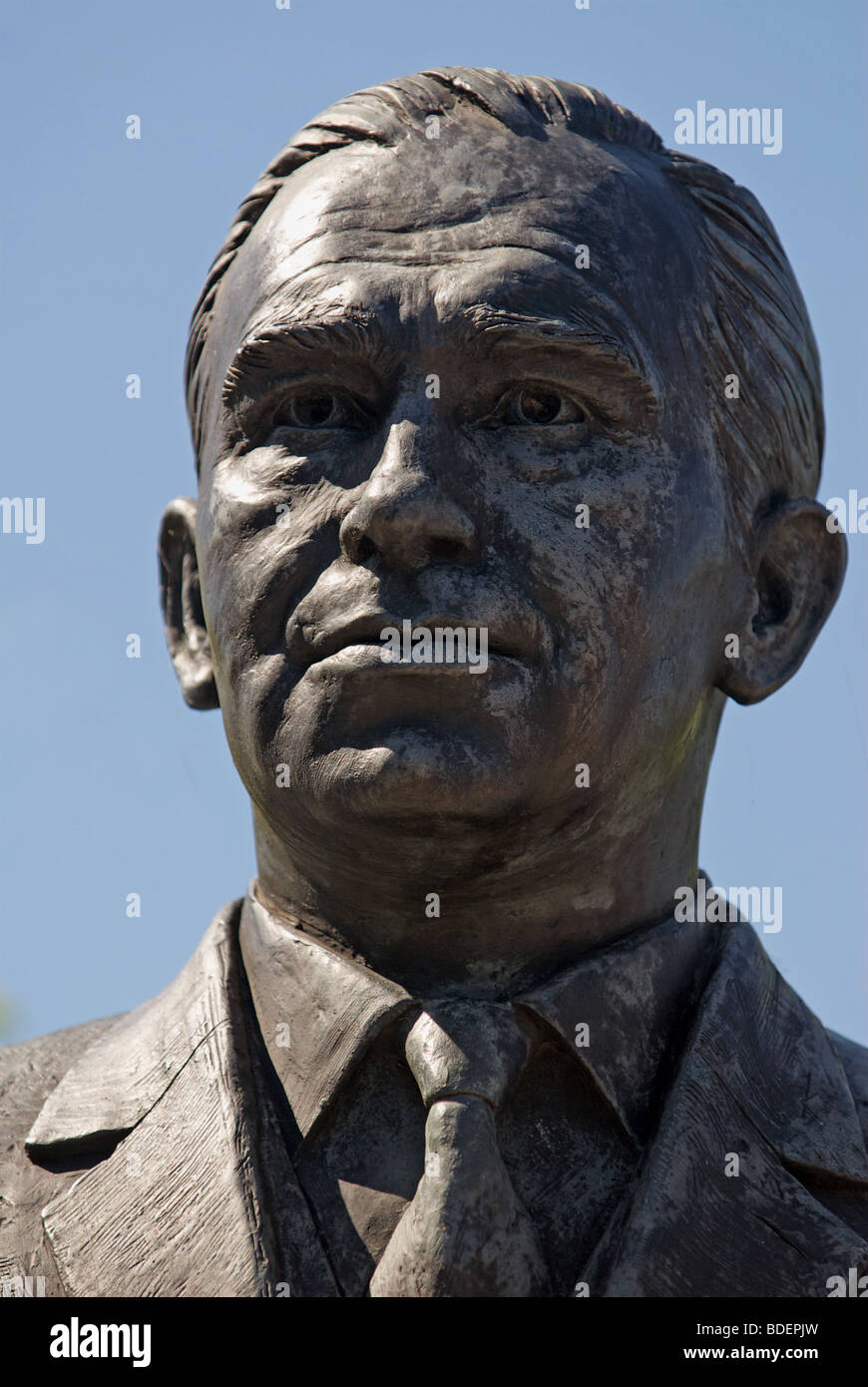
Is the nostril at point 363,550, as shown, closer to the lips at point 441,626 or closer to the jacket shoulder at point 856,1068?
the lips at point 441,626

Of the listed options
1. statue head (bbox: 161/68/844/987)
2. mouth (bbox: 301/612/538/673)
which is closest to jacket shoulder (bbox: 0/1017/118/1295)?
statue head (bbox: 161/68/844/987)

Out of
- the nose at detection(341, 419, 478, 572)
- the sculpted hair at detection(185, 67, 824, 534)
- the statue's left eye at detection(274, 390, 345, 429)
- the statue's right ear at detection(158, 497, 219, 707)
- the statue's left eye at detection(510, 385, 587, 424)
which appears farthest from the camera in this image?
the statue's right ear at detection(158, 497, 219, 707)

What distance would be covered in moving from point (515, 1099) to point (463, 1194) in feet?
→ 1.34

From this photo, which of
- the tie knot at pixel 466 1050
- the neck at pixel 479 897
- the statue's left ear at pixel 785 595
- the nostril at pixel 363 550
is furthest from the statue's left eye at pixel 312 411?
the tie knot at pixel 466 1050

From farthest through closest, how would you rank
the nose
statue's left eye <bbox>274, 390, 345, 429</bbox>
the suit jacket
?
1. statue's left eye <bbox>274, 390, 345, 429</bbox>
2. the nose
3. the suit jacket

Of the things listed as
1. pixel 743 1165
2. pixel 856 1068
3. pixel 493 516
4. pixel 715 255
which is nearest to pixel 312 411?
pixel 493 516

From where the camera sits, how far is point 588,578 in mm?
5082

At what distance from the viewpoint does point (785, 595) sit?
5.76 meters

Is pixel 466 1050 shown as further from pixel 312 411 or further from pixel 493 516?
pixel 312 411

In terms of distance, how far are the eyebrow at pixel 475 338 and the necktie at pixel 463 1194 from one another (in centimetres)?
157

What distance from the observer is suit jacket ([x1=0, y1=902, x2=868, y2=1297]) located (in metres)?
4.75

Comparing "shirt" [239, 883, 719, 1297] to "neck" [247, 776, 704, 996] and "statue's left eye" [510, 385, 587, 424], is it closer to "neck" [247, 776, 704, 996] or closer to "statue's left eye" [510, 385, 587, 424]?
"neck" [247, 776, 704, 996]

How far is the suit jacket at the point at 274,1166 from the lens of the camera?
4754 mm

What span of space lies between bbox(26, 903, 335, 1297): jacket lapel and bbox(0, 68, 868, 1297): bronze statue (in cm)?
1
